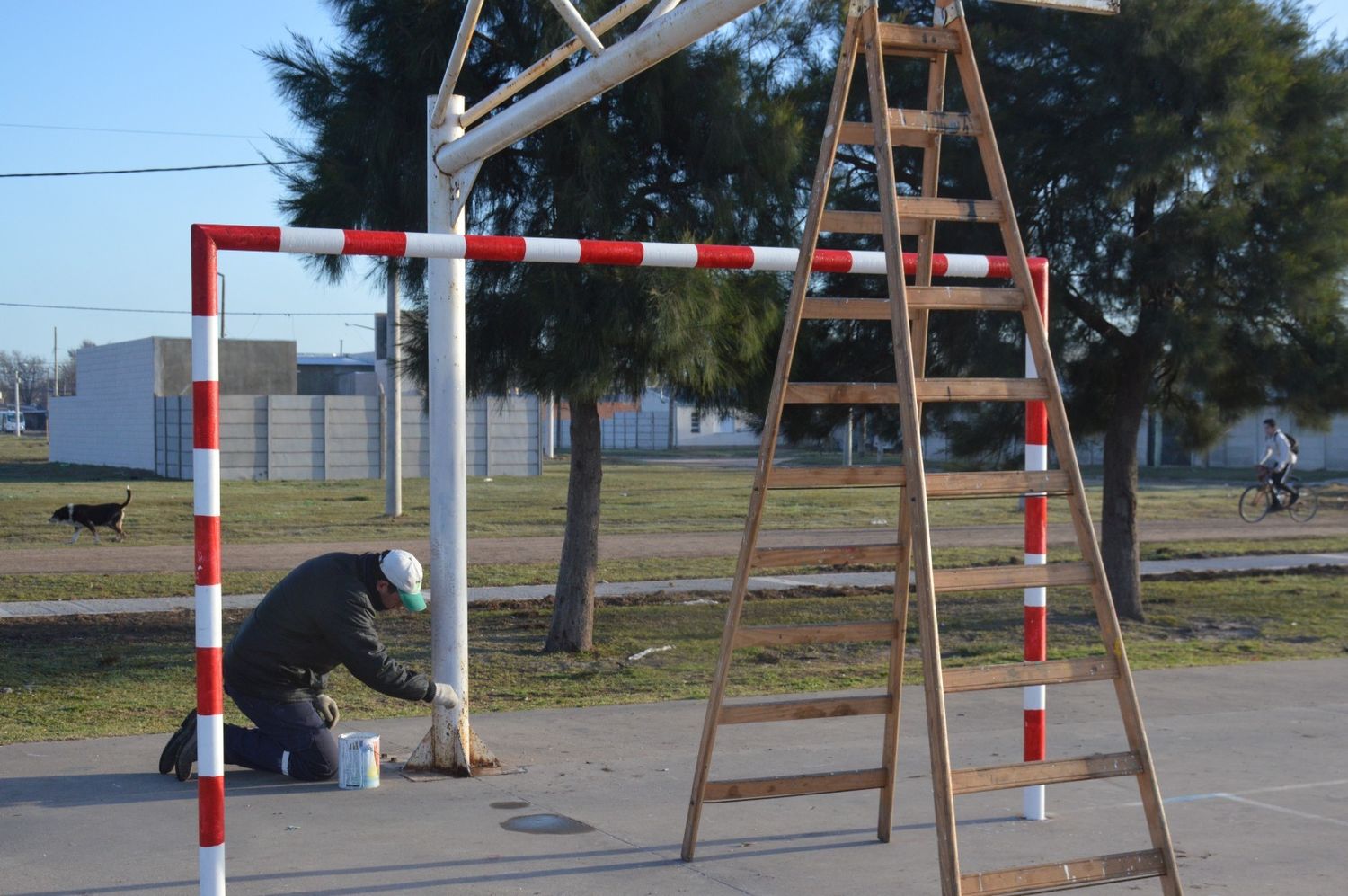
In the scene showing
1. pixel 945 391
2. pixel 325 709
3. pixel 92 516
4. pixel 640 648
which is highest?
pixel 945 391

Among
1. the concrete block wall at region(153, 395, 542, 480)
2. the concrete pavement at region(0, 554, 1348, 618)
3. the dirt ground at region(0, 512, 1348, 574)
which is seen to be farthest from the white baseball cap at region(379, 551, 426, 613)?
the concrete block wall at region(153, 395, 542, 480)

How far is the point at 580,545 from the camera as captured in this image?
11859 millimetres

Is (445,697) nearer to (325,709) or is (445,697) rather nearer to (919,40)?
(325,709)

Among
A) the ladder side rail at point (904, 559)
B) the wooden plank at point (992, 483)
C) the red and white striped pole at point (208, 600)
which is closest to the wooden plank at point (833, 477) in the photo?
the ladder side rail at point (904, 559)

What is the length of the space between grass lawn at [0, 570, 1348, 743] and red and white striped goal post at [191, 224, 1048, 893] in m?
3.76

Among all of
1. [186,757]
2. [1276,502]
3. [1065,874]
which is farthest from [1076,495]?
[1276,502]

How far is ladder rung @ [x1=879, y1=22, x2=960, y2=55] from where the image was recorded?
17.7 feet

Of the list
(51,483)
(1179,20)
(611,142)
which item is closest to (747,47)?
(611,142)

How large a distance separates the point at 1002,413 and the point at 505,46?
20.1ft

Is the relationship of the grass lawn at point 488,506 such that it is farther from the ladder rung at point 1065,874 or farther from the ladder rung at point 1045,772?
the ladder rung at point 1065,874

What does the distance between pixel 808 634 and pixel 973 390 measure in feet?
4.46

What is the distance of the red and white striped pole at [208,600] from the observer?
4.66 m

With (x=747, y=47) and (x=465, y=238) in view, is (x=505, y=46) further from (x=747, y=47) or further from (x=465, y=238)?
(x=465, y=238)

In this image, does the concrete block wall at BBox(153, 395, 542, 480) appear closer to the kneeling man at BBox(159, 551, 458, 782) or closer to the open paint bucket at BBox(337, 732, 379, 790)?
the kneeling man at BBox(159, 551, 458, 782)
